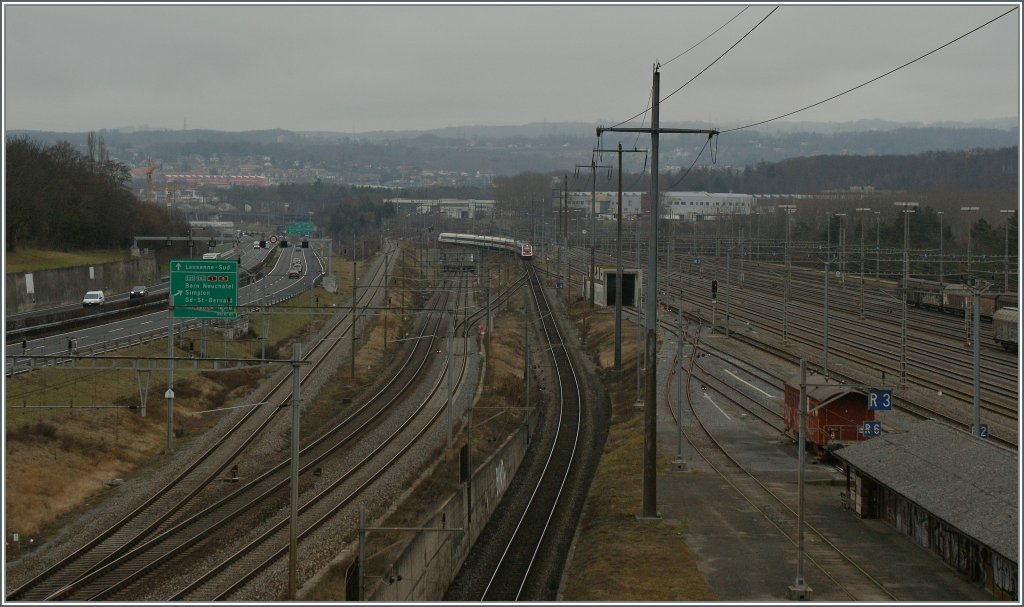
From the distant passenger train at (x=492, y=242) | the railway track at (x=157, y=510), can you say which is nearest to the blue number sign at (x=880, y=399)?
the railway track at (x=157, y=510)

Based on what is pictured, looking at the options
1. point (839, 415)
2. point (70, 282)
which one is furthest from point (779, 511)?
point (70, 282)

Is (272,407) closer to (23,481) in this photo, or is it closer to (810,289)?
(23,481)

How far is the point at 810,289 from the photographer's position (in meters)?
78.3

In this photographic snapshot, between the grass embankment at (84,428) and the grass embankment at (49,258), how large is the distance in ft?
59.0

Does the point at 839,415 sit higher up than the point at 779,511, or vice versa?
the point at 839,415

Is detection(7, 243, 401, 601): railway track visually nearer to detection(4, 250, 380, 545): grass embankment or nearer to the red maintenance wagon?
detection(4, 250, 380, 545): grass embankment

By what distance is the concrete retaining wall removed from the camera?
175 ft

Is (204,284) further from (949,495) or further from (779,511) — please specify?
(949,495)

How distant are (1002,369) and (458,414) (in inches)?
911

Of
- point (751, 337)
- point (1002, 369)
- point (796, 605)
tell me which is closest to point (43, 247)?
point (751, 337)

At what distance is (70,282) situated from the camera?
60.6 meters

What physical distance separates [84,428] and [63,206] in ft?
140

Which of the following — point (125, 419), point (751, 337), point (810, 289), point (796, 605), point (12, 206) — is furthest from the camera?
point (810, 289)

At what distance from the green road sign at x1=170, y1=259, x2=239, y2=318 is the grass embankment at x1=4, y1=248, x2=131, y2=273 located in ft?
83.0
